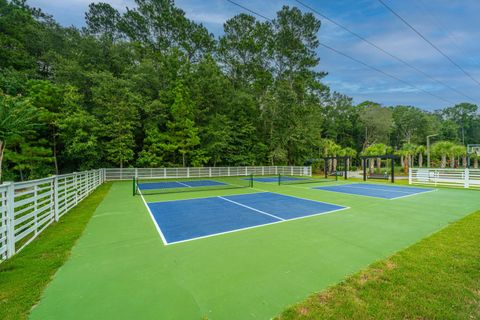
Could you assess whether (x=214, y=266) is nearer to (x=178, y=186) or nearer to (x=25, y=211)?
(x=25, y=211)

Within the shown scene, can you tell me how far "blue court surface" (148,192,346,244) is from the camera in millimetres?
5172

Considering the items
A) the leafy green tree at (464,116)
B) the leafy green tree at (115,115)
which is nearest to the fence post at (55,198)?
the leafy green tree at (115,115)

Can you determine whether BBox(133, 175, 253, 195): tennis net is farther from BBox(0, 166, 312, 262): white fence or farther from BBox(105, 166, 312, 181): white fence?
BBox(0, 166, 312, 262): white fence

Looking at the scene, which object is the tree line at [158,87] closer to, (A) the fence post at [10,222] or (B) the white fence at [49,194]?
(B) the white fence at [49,194]

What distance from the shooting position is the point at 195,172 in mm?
20469

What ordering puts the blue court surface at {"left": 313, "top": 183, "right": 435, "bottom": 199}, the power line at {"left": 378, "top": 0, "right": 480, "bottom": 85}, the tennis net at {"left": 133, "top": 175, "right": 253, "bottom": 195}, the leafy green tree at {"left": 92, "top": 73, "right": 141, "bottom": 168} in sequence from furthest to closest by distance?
the leafy green tree at {"left": 92, "top": 73, "right": 141, "bottom": 168}
the tennis net at {"left": 133, "top": 175, "right": 253, "bottom": 195}
the blue court surface at {"left": 313, "top": 183, "right": 435, "bottom": 199}
the power line at {"left": 378, "top": 0, "right": 480, "bottom": 85}

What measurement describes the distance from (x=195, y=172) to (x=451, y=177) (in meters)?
19.1

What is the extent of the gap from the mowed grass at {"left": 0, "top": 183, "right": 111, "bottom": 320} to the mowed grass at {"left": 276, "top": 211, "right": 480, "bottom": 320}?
285 centimetres

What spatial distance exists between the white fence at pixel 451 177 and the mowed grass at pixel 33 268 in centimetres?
1886

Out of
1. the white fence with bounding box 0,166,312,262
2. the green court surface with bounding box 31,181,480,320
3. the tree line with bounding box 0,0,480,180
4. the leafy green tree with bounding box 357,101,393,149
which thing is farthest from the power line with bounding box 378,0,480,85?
the leafy green tree with bounding box 357,101,393,149

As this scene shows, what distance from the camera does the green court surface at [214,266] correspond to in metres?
2.42

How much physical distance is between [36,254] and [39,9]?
33556mm

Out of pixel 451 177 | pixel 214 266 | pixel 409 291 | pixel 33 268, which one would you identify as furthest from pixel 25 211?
pixel 451 177

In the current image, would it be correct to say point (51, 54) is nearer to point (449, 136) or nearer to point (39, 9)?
point (39, 9)
